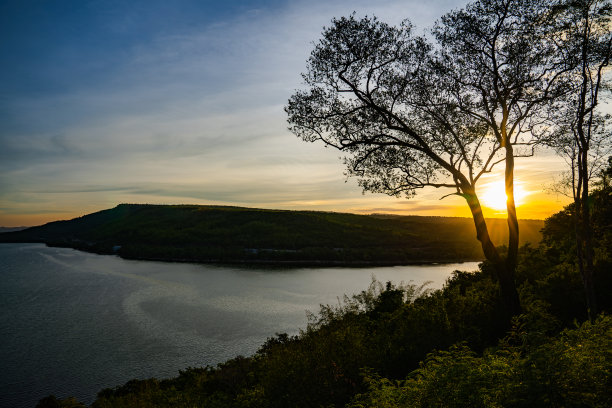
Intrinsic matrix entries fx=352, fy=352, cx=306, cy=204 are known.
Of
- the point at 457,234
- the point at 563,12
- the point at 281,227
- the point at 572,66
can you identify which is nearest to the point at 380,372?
the point at 572,66

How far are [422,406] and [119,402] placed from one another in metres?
16.9

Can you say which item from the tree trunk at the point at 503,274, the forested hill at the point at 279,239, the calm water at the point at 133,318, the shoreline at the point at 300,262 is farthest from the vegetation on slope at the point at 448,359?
the forested hill at the point at 279,239

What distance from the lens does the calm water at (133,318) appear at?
28469 mm

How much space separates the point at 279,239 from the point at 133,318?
87.7 m

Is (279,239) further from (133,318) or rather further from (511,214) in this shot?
(511,214)

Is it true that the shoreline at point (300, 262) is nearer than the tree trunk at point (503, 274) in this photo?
No

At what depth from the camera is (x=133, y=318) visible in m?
44.4

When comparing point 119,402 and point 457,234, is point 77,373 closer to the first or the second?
point 119,402

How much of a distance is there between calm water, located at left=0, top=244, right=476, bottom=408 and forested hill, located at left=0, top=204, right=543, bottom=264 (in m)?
25.9

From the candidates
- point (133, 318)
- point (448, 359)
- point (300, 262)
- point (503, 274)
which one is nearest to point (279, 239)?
point (300, 262)

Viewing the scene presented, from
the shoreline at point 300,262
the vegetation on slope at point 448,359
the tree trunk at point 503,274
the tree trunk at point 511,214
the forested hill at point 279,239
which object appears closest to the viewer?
the vegetation on slope at point 448,359

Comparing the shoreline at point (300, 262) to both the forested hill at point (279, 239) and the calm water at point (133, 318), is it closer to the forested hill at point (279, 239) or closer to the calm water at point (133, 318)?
the forested hill at point (279, 239)

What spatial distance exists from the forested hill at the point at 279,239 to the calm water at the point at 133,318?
25944 millimetres

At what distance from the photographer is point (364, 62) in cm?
1560
